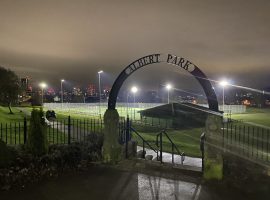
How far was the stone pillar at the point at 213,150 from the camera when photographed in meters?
10.0

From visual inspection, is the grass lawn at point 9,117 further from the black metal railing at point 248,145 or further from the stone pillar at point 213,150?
the stone pillar at point 213,150

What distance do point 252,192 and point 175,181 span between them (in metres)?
2.43

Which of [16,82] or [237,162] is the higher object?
[16,82]

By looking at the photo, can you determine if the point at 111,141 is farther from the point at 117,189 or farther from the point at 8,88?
the point at 8,88

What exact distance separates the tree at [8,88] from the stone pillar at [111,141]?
32602 millimetres

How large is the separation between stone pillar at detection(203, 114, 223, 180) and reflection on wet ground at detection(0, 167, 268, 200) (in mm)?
566

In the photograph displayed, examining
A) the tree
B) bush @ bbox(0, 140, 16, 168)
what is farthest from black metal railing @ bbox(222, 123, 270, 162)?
the tree

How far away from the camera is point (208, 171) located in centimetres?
1014

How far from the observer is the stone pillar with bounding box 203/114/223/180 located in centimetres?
1004

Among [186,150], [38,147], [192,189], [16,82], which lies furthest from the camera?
[16,82]

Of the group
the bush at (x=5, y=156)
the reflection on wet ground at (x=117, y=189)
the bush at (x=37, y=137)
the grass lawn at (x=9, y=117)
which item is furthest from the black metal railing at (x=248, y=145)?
the grass lawn at (x=9, y=117)

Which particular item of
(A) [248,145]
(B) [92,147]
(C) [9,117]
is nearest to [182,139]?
(A) [248,145]

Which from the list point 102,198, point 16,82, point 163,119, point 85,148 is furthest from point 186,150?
point 16,82

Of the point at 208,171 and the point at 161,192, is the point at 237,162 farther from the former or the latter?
the point at 161,192
